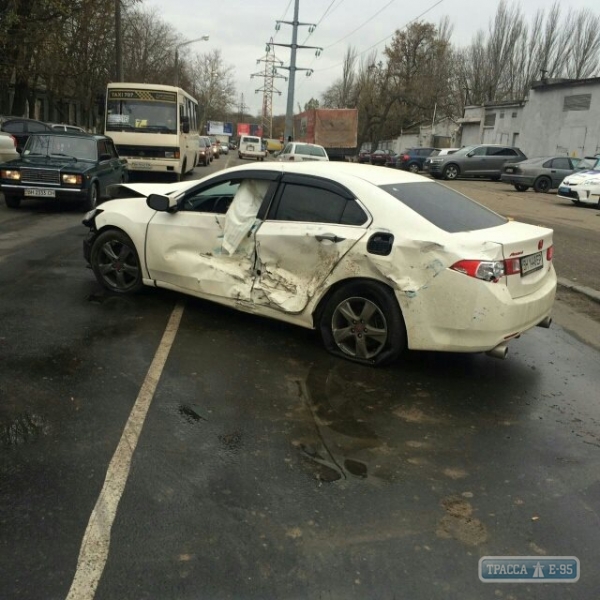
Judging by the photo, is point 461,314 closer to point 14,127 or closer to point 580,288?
point 580,288

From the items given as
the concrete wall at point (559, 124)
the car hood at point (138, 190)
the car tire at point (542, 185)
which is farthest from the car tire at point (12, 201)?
the concrete wall at point (559, 124)

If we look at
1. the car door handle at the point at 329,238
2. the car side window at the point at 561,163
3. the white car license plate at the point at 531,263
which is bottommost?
the white car license plate at the point at 531,263

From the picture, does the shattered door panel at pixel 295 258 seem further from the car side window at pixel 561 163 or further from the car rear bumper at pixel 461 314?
the car side window at pixel 561 163

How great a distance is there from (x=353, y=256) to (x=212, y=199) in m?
1.68

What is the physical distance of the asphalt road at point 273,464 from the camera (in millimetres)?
2486

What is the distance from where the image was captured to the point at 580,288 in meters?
7.89

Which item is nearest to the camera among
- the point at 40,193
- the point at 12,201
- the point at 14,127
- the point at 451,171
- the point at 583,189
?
the point at 40,193

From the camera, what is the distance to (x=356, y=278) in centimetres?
468

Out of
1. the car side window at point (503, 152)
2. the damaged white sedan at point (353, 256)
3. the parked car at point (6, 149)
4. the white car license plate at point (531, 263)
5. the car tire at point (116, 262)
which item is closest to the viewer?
the damaged white sedan at point (353, 256)

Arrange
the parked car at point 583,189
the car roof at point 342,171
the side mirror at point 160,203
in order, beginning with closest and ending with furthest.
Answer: the car roof at point 342,171 → the side mirror at point 160,203 → the parked car at point 583,189

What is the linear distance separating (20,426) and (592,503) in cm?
320

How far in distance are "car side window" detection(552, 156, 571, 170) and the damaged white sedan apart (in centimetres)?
2216

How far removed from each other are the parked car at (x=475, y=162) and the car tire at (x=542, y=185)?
6.03 meters

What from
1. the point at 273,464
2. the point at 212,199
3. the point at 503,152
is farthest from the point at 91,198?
the point at 503,152
